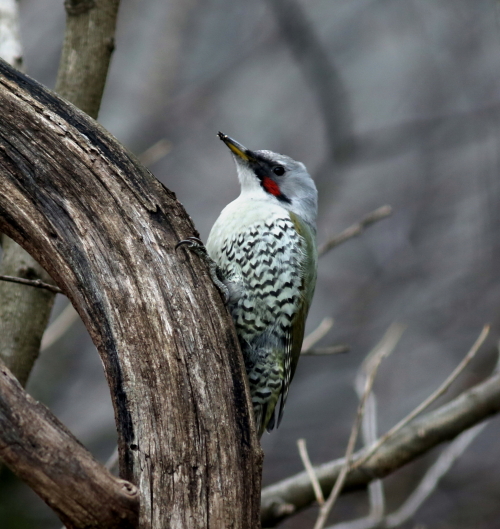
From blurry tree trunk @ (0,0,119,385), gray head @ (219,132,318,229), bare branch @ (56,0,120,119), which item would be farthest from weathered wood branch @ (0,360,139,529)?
gray head @ (219,132,318,229)

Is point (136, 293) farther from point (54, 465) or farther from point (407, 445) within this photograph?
point (407, 445)

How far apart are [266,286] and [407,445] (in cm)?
102

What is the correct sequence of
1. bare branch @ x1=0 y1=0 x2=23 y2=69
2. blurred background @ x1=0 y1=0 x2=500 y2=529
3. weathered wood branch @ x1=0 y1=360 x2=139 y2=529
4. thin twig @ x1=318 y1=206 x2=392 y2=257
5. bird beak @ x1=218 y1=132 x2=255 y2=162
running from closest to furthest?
1. weathered wood branch @ x1=0 y1=360 x2=139 y2=529
2. bare branch @ x1=0 y1=0 x2=23 y2=69
3. thin twig @ x1=318 y1=206 x2=392 y2=257
4. bird beak @ x1=218 y1=132 x2=255 y2=162
5. blurred background @ x1=0 y1=0 x2=500 y2=529

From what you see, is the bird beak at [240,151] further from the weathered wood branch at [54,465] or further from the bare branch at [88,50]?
the weathered wood branch at [54,465]

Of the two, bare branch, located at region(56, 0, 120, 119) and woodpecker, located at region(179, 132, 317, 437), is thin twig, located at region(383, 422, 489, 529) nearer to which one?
woodpecker, located at region(179, 132, 317, 437)

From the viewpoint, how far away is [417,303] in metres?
6.93

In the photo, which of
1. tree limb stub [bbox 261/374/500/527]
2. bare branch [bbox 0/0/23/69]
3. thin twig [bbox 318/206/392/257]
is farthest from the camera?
thin twig [bbox 318/206/392/257]

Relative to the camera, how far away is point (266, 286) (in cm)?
299

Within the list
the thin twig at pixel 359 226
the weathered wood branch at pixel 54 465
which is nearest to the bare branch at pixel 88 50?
the thin twig at pixel 359 226

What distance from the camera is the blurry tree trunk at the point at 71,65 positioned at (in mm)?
2752

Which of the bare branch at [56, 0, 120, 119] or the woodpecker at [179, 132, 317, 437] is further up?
the bare branch at [56, 0, 120, 119]

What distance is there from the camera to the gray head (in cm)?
347

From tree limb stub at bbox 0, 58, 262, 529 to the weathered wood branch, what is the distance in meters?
0.13

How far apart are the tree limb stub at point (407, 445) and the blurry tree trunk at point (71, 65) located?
1.35 m
